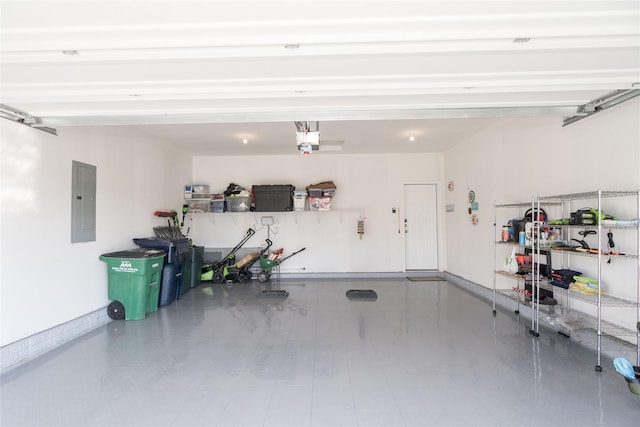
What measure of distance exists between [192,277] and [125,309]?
1904 millimetres

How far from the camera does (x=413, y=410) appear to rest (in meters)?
2.07

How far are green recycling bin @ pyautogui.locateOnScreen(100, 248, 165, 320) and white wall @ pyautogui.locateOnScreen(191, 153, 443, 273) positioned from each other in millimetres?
2924

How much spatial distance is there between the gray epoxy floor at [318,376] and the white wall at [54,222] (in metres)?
0.49

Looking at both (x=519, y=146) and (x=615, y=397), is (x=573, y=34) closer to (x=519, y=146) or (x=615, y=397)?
(x=615, y=397)

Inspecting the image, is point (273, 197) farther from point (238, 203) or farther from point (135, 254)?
point (135, 254)

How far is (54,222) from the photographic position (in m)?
3.32

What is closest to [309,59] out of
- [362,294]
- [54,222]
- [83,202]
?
[54,222]

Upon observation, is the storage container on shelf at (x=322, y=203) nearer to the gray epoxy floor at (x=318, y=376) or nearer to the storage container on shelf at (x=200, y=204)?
the storage container on shelf at (x=200, y=204)

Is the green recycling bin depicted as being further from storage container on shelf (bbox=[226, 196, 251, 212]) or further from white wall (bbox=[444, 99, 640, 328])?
white wall (bbox=[444, 99, 640, 328])

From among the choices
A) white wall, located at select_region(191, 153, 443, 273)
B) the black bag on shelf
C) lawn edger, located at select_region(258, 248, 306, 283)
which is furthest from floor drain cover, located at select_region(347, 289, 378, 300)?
the black bag on shelf

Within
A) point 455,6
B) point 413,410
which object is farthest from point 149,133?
point 413,410

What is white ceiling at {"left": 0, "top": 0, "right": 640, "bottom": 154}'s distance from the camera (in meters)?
1.58

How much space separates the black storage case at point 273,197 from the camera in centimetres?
641

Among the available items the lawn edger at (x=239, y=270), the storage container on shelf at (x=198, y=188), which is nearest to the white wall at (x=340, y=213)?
the storage container on shelf at (x=198, y=188)
